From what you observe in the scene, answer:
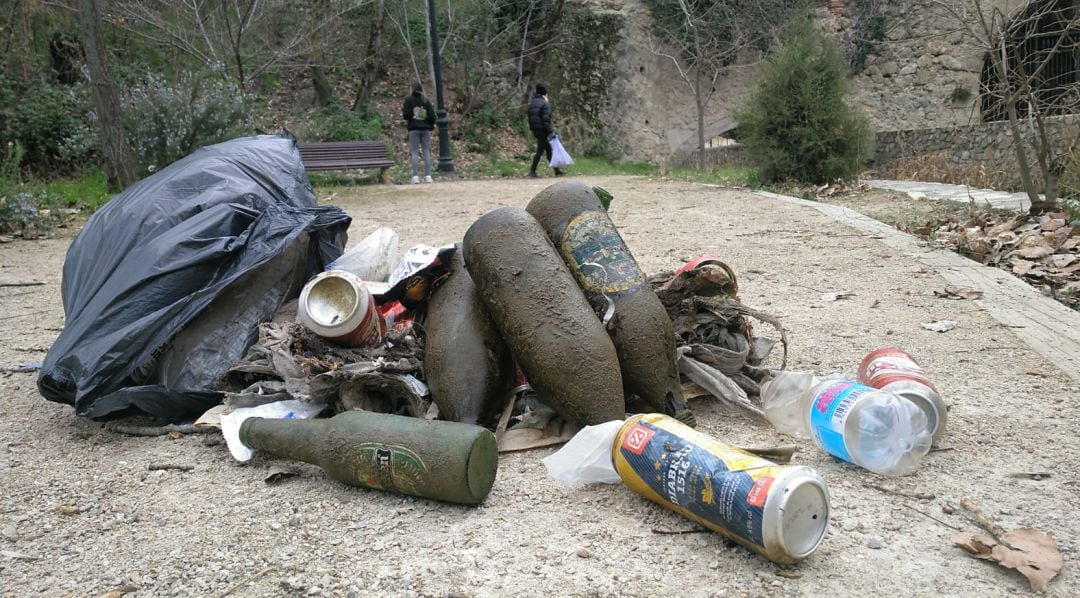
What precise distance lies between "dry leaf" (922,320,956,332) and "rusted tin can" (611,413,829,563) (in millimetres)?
2250

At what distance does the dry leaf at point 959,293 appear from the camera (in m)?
4.39

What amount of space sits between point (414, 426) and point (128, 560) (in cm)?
83

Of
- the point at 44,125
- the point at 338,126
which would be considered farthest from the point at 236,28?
the point at 44,125

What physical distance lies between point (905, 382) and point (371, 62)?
54.3 feet

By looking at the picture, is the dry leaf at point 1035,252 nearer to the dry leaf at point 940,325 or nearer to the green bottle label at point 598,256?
the dry leaf at point 940,325

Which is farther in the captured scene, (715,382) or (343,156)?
(343,156)

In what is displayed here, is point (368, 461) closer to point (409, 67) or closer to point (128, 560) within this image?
point (128, 560)

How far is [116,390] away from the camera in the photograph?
9.50 ft

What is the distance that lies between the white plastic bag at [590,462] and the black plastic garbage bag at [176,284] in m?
1.46

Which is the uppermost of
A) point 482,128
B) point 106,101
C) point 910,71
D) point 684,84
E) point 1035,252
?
point 910,71

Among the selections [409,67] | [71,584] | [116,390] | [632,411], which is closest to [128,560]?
[71,584]

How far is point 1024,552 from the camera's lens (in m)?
1.86

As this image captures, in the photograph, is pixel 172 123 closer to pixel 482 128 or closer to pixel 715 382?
pixel 482 128

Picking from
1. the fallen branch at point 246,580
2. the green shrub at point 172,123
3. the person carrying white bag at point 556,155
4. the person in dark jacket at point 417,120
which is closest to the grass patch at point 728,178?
the person carrying white bag at point 556,155
